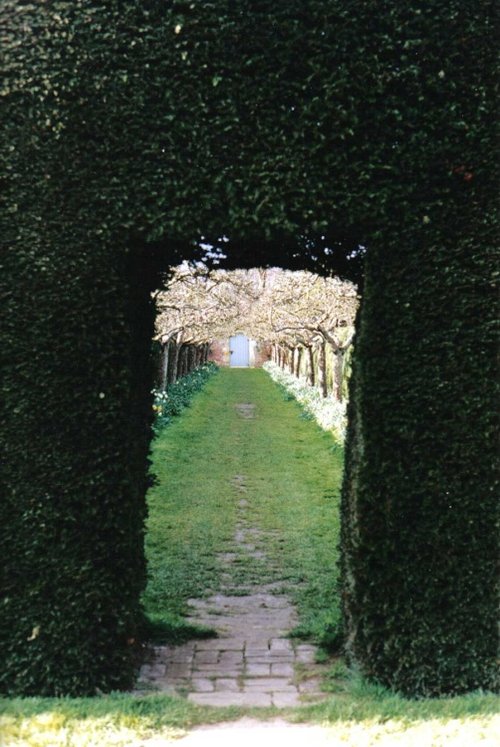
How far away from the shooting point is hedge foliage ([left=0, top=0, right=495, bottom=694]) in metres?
4.93

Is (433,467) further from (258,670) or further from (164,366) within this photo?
(164,366)

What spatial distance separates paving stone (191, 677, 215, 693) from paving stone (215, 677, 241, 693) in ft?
0.13

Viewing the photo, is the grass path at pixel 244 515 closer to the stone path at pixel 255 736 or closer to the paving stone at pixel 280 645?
the paving stone at pixel 280 645

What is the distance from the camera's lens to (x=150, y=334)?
21.1 feet

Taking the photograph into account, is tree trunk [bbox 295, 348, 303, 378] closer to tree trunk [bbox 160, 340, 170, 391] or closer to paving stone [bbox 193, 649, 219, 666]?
tree trunk [bbox 160, 340, 170, 391]

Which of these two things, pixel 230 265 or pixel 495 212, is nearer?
pixel 495 212

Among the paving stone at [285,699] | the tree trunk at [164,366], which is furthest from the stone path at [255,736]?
the tree trunk at [164,366]

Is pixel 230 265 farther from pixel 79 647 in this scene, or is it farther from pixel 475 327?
pixel 79 647

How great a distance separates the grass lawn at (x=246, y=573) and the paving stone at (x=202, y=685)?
1.37 ft

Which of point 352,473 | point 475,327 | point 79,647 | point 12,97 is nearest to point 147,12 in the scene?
point 12,97

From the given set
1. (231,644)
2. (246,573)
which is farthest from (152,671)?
(246,573)

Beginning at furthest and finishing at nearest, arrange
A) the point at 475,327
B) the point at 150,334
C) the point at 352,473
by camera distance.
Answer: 1. the point at 150,334
2. the point at 352,473
3. the point at 475,327

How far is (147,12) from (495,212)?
2716 millimetres

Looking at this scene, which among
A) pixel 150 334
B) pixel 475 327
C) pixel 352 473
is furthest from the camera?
pixel 150 334
